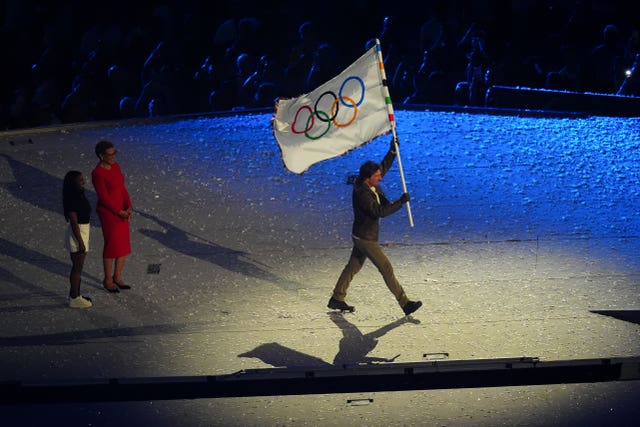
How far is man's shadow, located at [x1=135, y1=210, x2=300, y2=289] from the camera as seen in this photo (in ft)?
30.4

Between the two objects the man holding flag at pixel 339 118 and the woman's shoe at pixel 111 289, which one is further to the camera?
the woman's shoe at pixel 111 289

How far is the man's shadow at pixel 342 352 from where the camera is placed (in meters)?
7.16

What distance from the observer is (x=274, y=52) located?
52.2 ft

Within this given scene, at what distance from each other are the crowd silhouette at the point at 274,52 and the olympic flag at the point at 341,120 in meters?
7.12

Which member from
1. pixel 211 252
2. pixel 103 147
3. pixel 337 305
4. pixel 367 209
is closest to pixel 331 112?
pixel 367 209

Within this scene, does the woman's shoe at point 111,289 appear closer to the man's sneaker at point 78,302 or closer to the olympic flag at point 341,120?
the man's sneaker at point 78,302

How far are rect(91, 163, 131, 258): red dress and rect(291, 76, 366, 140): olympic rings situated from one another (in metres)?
1.80

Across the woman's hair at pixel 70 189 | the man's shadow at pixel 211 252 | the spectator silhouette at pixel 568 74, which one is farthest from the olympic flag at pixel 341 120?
the spectator silhouette at pixel 568 74

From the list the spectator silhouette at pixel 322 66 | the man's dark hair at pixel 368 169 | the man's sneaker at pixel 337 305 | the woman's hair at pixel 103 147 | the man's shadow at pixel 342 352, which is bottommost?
the man's shadow at pixel 342 352

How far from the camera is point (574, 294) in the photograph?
8461 millimetres

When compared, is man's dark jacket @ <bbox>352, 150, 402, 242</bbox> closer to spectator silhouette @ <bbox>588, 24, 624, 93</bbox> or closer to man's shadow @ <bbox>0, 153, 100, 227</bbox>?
man's shadow @ <bbox>0, 153, 100, 227</bbox>

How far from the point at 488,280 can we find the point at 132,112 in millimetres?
8933

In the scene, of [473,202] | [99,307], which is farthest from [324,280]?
[473,202]

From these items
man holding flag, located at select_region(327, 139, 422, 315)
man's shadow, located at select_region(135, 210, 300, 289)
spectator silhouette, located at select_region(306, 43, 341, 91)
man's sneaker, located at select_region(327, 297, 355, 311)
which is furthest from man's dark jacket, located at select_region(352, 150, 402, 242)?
spectator silhouette, located at select_region(306, 43, 341, 91)
